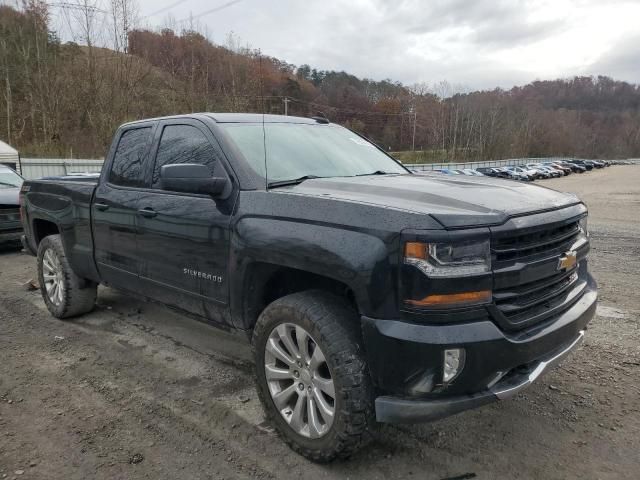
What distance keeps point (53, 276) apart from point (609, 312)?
18.3 ft

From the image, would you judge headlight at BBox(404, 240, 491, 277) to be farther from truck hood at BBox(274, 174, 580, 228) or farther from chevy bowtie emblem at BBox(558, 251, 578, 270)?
chevy bowtie emblem at BBox(558, 251, 578, 270)

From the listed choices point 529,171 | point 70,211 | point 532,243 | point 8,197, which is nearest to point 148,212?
point 70,211

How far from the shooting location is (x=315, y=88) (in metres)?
71.5

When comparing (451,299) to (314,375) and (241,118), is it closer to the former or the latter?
(314,375)

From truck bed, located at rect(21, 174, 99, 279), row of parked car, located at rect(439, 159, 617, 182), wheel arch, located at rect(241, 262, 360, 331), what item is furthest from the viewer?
row of parked car, located at rect(439, 159, 617, 182)

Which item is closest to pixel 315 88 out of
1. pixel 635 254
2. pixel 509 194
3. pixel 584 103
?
pixel 635 254

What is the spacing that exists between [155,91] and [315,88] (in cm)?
4316

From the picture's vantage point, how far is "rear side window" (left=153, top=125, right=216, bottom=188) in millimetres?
3359

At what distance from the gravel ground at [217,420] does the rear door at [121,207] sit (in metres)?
0.72

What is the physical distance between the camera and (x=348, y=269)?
2.35 meters

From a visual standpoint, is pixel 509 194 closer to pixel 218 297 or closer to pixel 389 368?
pixel 389 368

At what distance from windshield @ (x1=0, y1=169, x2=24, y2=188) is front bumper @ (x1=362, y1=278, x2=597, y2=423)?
948cm

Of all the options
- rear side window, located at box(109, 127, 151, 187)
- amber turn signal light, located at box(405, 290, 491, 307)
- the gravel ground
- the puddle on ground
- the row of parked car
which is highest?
rear side window, located at box(109, 127, 151, 187)

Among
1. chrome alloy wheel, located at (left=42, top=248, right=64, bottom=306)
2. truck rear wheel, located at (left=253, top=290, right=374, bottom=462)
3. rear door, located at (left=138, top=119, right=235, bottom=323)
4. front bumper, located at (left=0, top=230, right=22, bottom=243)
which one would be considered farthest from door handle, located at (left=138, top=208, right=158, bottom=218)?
front bumper, located at (left=0, top=230, right=22, bottom=243)
